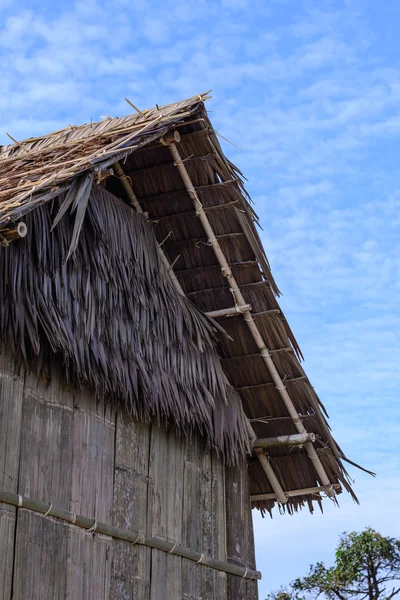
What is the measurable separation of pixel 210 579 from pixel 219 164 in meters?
2.78

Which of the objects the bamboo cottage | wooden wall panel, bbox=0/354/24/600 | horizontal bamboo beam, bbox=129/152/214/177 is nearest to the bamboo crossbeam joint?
the bamboo cottage

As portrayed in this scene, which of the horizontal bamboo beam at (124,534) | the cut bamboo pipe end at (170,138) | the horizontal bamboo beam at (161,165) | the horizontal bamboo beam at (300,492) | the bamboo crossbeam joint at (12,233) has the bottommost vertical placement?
the horizontal bamboo beam at (124,534)

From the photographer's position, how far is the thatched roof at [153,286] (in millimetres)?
4762

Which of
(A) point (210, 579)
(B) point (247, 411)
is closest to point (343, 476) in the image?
(B) point (247, 411)

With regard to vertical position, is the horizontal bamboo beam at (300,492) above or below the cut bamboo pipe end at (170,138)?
below

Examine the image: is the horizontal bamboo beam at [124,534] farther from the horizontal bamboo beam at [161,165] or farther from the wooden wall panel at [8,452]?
the horizontal bamboo beam at [161,165]

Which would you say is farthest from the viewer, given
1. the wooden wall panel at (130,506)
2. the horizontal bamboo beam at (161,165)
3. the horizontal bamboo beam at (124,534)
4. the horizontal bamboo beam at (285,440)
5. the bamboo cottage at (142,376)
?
the horizontal bamboo beam at (285,440)

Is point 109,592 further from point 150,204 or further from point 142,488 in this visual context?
point 150,204

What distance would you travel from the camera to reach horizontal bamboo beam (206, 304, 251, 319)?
6.42 m

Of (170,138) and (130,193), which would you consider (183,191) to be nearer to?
(130,193)

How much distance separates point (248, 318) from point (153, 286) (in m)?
0.84

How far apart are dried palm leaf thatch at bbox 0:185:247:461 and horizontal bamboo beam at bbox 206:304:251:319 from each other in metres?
0.15

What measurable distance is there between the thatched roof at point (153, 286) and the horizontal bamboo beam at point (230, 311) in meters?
0.10

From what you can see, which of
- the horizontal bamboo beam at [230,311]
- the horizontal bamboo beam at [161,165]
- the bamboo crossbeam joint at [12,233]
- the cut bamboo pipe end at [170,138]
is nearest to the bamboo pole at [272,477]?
the horizontal bamboo beam at [230,311]
